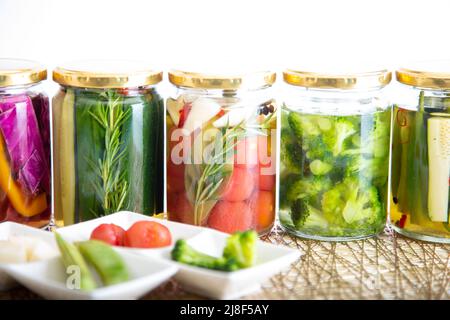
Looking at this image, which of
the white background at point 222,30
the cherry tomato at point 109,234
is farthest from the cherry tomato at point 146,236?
the white background at point 222,30

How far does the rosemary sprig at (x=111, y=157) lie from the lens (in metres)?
1.55

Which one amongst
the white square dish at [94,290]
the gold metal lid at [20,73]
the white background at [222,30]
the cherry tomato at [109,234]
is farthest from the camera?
the white background at [222,30]

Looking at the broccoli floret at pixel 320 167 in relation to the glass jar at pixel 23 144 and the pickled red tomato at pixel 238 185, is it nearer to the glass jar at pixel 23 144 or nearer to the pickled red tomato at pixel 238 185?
the pickled red tomato at pixel 238 185

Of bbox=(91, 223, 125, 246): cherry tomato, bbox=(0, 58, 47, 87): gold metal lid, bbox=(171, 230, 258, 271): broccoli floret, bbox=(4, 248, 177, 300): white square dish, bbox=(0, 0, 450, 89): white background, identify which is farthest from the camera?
bbox=(0, 0, 450, 89): white background

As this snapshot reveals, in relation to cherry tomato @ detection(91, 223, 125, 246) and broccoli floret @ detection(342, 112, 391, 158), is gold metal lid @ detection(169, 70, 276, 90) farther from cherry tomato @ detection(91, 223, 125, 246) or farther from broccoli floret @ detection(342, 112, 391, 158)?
cherry tomato @ detection(91, 223, 125, 246)

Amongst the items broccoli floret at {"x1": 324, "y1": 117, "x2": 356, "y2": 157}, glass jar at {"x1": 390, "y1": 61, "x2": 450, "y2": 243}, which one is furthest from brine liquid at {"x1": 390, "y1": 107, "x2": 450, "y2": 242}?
broccoli floret at {"x1": 324, "y1": 117, "x2": 356, "y2": 157}

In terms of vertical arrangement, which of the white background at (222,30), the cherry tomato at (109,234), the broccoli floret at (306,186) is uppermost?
the white background at (222,30)

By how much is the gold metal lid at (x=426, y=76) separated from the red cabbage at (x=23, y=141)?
738 mm

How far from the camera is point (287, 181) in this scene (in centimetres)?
164

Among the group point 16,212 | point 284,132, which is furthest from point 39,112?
point 284,132

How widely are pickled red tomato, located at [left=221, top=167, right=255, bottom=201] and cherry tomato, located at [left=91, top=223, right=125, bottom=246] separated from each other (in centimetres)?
24

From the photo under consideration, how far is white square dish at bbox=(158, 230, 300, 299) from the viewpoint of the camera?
1263 mm

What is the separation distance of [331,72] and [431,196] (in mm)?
316
